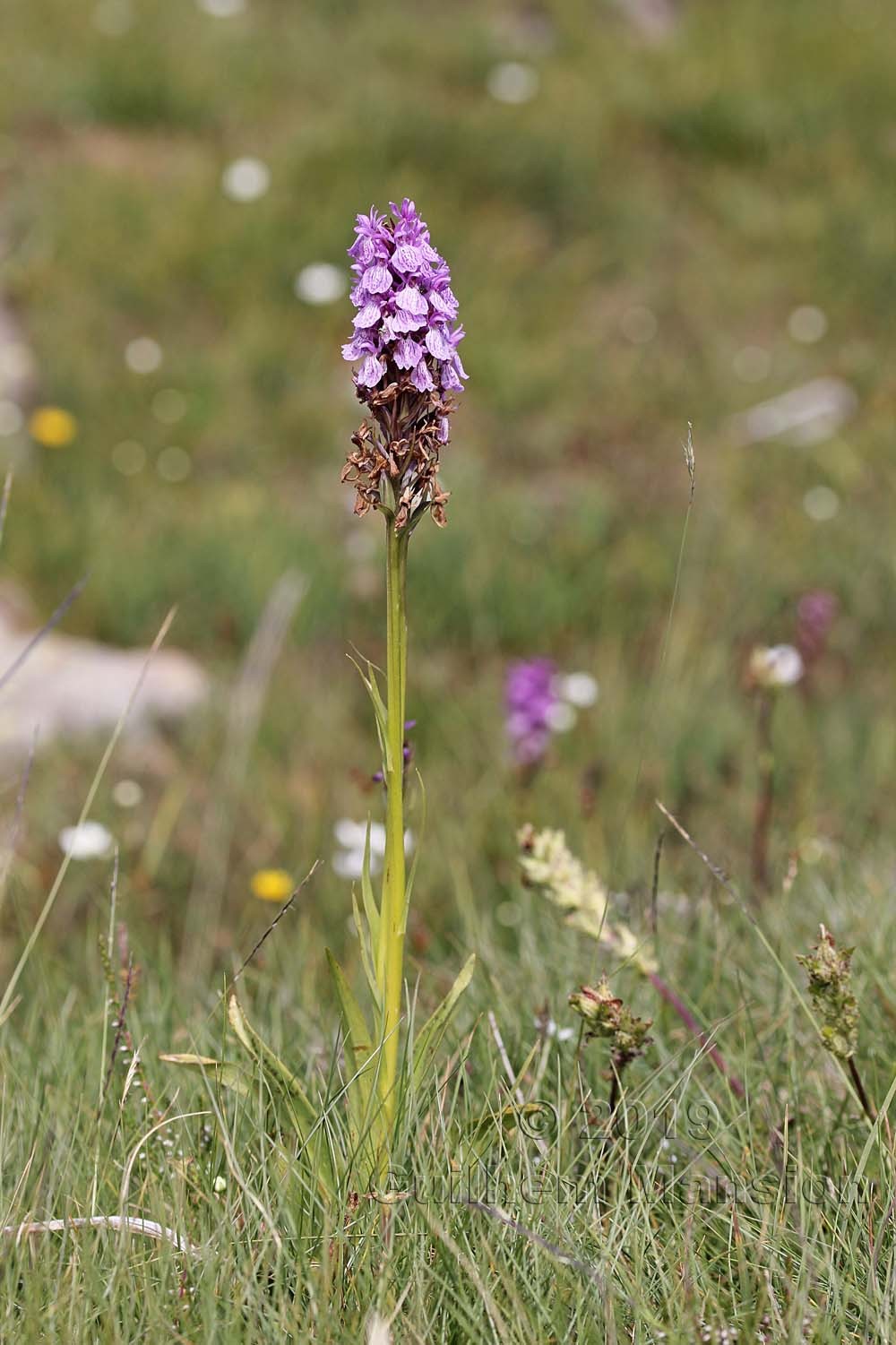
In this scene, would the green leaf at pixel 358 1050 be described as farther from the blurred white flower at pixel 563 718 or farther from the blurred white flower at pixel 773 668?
the blurred white flower at pixel 563 718

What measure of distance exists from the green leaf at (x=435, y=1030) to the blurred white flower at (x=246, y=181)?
179 inches

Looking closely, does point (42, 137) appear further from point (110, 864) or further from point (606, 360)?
point (110, 864)

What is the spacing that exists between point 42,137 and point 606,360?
9.31ft

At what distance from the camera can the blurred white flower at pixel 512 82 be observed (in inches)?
242

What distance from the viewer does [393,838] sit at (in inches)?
52.3

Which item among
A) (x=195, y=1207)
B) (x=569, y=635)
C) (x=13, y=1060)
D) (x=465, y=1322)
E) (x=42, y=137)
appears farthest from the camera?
(x=42, y=137)

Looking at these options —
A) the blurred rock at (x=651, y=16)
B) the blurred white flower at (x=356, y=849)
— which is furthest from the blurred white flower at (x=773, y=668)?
the blurred rock at (x=651, y=16)

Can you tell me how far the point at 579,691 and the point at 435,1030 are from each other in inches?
79.6

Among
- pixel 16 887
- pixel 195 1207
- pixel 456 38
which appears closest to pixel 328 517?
pixel 16 887

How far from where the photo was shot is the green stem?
1.30 meters

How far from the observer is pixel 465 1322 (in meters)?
1.18

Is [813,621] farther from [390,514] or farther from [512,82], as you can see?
[512,82]

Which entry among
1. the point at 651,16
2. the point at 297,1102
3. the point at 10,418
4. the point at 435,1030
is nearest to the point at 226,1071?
the point at 297,1102

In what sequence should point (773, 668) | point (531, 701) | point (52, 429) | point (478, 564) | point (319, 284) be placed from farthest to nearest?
point (319, 284) < point (52, 429) < point (478, 564) < point (531, 701) < point (773, 668)
